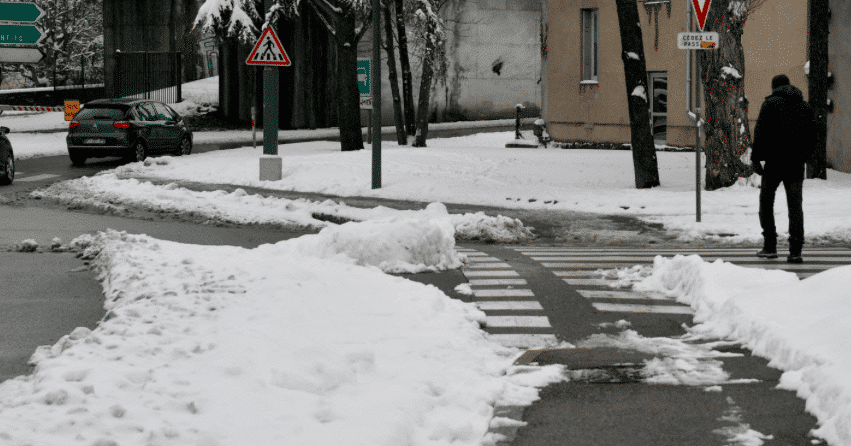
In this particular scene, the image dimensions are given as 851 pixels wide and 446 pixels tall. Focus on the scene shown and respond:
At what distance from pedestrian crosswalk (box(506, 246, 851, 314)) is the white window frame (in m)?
19.1

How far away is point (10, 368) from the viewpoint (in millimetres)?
6508

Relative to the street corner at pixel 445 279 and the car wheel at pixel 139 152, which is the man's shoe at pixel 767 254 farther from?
the car wheel at pixel 139 152

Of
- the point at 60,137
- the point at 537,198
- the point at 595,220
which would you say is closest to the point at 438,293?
the point at 595,220

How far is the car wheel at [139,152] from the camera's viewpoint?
26.2m

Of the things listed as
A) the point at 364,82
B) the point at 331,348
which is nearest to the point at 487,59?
the point at 364,82

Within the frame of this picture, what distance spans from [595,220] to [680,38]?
3.51 metres

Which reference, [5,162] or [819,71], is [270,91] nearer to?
[5,162]

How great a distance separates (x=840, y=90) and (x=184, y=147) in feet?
53.9

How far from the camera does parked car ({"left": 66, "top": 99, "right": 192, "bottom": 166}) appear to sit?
25.4 meters

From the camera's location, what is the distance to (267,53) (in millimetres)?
19922

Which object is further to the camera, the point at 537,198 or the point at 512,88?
the point at 512,88

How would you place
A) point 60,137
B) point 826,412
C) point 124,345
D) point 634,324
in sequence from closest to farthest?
point 826,412
point 124,345
point 634,324
point 60,137

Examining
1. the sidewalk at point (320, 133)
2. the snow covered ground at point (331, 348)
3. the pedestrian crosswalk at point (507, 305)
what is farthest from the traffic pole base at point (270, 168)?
the pedestrian crosswalk at point (507, 305)

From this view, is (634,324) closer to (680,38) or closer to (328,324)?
(328,324)
